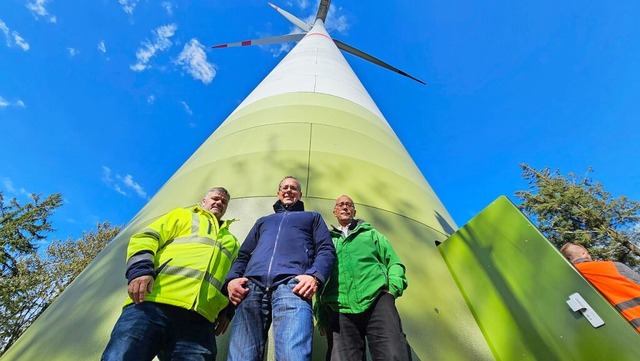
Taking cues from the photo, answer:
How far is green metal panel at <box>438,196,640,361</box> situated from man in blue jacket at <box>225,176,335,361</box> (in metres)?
1.51

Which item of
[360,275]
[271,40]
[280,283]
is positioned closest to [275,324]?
[280,283]

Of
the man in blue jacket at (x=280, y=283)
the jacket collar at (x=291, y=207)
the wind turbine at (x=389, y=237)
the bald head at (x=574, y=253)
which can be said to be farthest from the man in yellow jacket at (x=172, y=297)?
the bald head at (x=574, y=253)

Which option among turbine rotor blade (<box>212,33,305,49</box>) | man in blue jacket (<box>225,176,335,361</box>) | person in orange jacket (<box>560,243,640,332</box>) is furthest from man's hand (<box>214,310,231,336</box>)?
turbine rotor blade (<box>212,33,305,49</box>)

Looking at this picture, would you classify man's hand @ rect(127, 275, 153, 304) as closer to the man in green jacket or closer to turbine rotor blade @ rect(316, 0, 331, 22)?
the man in green jacket

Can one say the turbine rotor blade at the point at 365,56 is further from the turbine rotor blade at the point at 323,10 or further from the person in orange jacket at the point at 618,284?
the person in orange jacket at the point at 618,284

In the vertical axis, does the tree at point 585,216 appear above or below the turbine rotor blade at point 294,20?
below

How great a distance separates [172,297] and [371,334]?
3.76 ft

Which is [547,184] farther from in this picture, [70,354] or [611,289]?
[70,354]

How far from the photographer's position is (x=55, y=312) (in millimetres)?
3199

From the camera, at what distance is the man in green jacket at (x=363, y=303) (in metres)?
2.09

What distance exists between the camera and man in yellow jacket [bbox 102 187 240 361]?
6.39ft

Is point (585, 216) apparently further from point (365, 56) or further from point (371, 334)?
point (371, 334)

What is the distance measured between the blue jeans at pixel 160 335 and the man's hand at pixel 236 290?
0.24 metres

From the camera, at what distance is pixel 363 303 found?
221 cm
